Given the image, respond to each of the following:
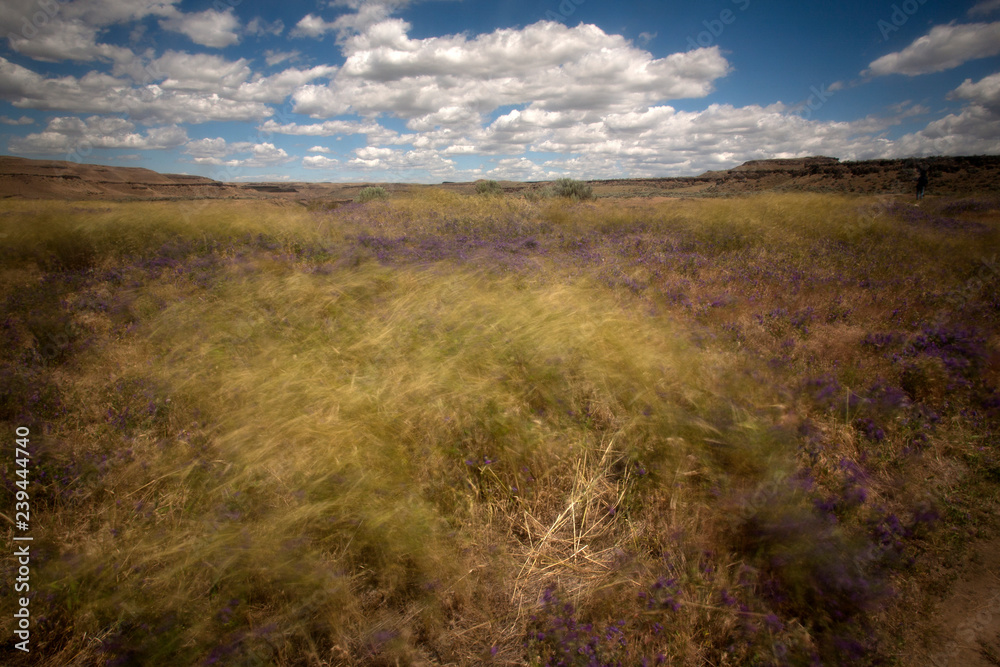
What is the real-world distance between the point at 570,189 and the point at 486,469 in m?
16.7

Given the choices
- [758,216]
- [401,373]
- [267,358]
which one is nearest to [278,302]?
[267,358]

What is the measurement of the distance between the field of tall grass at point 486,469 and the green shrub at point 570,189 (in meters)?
13.1

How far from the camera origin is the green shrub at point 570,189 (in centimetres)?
1653

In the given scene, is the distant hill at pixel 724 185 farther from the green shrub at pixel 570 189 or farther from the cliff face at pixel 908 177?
the green shrub at pixel 570 189

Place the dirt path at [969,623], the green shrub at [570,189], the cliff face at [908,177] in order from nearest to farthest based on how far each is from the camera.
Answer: the dirt path at [969,623], the green shrub at [570,189], the cliff face at [908,177]

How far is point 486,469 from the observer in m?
2.46

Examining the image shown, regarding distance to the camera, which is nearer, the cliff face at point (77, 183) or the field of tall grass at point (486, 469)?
the field of tall grass at point (486, 469)

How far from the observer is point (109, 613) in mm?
1731

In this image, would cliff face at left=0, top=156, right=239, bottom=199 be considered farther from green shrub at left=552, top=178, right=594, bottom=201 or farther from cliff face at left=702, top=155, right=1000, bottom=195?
cliff face at left=702, top=155, right=1000, bottom=195

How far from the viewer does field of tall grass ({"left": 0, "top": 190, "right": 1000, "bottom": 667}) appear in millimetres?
1806

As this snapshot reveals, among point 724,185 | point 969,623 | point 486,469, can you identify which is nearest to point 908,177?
point 724,185

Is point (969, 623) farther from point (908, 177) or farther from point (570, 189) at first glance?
point (908, 177)

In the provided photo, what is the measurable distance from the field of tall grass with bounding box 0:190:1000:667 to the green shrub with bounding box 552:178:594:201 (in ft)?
42.8

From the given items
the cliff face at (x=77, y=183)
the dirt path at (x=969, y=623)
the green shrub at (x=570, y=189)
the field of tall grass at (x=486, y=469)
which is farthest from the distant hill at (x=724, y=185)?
the dirt path at (x=969, y=623)
